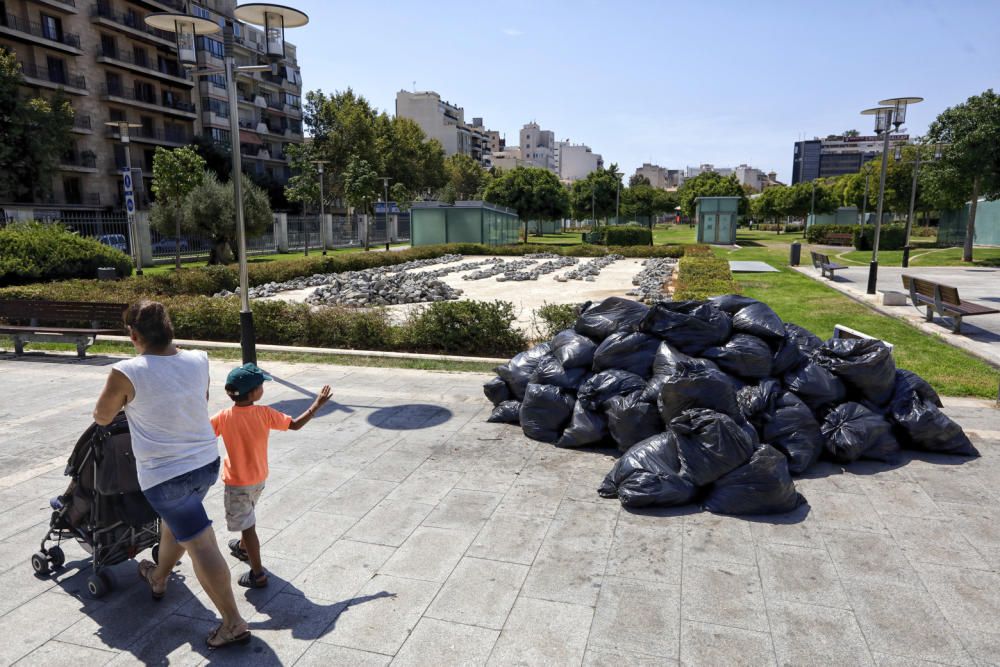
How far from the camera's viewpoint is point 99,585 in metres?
3.61

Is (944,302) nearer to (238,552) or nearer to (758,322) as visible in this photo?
(758,322)

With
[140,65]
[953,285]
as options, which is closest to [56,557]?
[953,285]

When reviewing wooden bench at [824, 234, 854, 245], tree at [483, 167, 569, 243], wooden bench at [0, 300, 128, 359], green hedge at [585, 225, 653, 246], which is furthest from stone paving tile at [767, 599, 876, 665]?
tree at [483, 167, 569, 243]

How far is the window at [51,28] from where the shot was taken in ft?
132

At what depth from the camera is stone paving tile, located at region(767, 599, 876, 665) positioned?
3.13 meters

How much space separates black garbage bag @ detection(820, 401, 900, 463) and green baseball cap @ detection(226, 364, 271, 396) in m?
4.72

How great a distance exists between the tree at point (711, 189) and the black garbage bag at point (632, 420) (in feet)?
190

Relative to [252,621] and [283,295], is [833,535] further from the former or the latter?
[283,295]

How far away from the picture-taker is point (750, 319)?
6.11 meters

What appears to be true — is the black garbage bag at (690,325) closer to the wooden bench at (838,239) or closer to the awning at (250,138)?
the wooden bench at (838,239)

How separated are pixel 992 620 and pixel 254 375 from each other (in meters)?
4.18

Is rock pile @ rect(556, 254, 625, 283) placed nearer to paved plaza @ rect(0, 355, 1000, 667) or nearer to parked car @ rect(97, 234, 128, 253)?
paved plaza @ rect(0, 355, 1000, 667)

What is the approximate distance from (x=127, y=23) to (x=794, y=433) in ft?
179

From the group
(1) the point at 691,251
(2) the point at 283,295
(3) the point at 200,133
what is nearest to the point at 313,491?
(2) the point at 283,295
